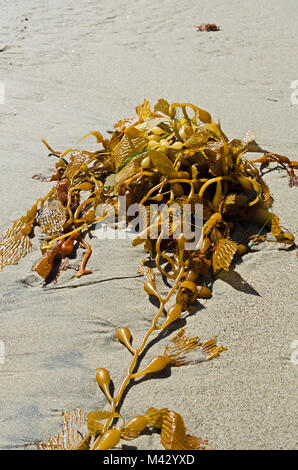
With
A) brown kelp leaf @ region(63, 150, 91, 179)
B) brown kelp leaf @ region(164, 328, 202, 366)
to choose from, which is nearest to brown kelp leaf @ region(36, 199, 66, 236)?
brown kelp leaf @ region(63, 150, 91, 179)

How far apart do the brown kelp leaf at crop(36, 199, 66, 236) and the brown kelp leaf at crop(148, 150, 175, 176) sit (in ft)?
1.34

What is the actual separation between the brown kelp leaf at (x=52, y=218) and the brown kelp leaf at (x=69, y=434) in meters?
0.75

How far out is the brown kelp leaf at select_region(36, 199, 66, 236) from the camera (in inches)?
64.2

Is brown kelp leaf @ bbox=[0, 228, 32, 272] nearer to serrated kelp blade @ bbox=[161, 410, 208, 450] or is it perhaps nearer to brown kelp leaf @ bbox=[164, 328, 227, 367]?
brown kelp leaf @ bbox=[164, 328, 227, 367]

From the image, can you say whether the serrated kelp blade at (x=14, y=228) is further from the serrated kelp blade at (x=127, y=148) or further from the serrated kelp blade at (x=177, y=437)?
the serrated kelp blade at (x=177, y=437)

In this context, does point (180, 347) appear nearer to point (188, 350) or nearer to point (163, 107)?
point (188, 350)

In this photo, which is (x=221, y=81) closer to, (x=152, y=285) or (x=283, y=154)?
(x=283, y=154)

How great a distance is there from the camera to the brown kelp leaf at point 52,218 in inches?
64.2

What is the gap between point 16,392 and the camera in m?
1.10

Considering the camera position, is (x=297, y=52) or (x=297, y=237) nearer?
(x=297, y=237)

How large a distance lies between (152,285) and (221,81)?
75.0 inches

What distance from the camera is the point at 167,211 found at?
145 centimetres

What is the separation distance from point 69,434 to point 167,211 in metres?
0.73
